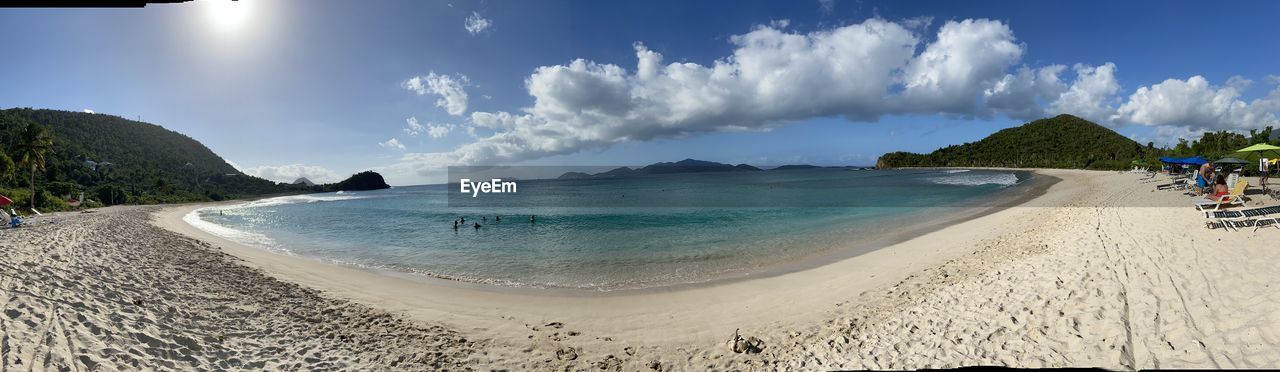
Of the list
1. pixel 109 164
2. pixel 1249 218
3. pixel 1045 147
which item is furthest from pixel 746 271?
pixel 1045 147

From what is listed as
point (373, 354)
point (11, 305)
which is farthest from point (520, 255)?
point (11, 305)

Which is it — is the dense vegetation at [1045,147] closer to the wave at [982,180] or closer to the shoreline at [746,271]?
the wave at [982,180]

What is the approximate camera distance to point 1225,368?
550 centimetres

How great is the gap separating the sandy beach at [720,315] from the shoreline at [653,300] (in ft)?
0.22

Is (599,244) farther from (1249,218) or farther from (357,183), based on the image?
(357,183)

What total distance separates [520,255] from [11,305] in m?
12.8

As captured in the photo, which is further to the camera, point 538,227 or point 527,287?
point 538,227

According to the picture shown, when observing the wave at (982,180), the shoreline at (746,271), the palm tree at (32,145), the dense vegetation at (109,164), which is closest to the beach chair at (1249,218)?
the shoreline at (746,271)

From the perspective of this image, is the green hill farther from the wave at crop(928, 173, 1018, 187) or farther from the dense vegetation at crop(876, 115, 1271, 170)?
the wave at crop(928, 173, 1018, 187)

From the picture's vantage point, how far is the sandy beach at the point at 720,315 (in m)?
6.80

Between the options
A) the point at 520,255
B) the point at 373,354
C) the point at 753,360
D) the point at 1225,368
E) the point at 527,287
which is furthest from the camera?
the point at 520,255

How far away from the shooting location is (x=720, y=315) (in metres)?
10.2

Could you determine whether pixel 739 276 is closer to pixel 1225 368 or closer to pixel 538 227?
pixel 1225 368

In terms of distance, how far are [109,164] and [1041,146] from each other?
228342 mm
